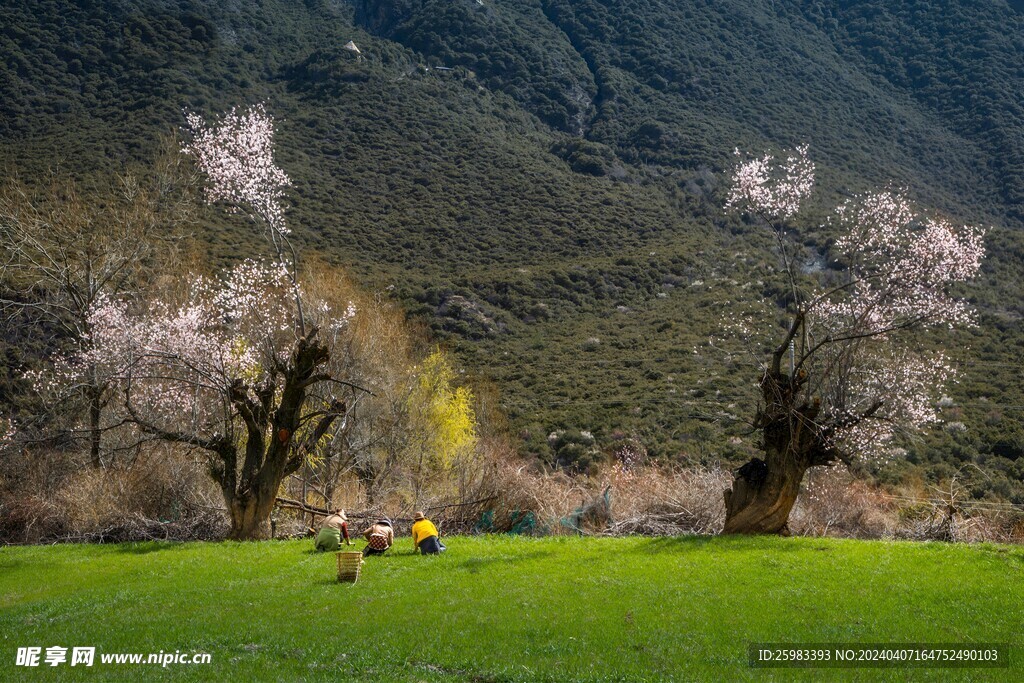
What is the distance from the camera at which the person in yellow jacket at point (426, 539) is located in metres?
15.8

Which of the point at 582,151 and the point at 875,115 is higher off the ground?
the point at 875,115

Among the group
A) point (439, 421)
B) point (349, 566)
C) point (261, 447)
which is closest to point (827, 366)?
point (349, 566)

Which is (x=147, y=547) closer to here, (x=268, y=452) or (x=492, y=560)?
(x=268, y=452)

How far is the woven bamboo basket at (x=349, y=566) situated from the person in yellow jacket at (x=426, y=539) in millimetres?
2542

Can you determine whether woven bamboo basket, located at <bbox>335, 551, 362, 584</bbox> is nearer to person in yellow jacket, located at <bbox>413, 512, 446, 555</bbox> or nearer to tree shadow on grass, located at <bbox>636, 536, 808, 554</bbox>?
person in yellow jacket, located at <bbox>413, 512, 446, 555</bbox>

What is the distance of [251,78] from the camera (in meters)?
67.0

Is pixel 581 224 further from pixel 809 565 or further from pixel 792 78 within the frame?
pixel 809 565

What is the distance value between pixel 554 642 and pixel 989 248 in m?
49.4

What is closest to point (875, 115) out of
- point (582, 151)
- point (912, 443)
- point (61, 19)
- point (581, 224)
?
point (582, 151)

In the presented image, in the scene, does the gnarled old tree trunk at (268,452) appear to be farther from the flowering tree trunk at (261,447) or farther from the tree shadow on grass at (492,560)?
the tree shadow on grass at (492,560)

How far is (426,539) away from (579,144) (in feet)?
186

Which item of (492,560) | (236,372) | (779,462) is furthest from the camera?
Answer: (236,372)

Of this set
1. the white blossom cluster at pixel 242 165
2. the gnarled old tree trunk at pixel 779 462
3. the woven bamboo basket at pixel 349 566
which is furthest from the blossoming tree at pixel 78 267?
the gnarled old tree trunk at pixel 779 462

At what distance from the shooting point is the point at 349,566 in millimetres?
13352
